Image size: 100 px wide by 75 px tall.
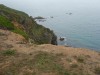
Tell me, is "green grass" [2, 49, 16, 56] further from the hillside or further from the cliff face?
the cliff face

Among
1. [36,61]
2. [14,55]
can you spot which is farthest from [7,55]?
[36,61]

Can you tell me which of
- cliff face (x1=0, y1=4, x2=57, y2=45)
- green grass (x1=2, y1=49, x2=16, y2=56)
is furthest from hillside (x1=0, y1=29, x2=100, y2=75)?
cliff face (x1=0, y1=4, x2=57, y2=45)

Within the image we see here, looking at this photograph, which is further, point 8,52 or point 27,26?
point 27,26

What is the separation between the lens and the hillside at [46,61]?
59.3ft

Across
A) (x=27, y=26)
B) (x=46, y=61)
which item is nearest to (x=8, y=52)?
(x=46, y=61)

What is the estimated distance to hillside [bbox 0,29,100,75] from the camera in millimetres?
18062

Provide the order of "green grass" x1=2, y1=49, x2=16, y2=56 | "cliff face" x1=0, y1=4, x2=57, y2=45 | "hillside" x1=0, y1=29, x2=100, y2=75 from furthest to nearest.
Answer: "cliff face" x1=0, y1=4, x2=57, y2=45 < "green grass" x1=2, y1=49, x2=16, y2=56 < "hillside" x1=0, y1=29, x2=100, y2=75

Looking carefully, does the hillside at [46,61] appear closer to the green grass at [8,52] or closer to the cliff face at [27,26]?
the green grass at [8,52]

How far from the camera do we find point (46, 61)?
19.4 meters

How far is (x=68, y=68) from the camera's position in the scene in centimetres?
1850

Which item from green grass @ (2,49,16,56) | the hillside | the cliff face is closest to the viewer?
the hillside

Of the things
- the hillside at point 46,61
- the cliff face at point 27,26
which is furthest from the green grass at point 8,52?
the cliff face at point 27,26

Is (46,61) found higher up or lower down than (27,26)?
lower down

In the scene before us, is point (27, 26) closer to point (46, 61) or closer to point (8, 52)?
point (8, 52)
